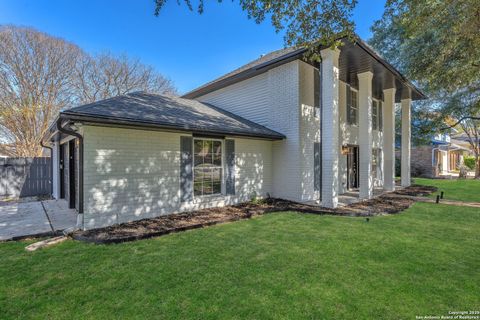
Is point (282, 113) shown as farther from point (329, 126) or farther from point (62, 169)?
point (62, 169)

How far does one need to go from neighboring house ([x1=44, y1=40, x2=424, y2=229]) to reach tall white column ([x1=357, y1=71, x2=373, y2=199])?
0.12 feet

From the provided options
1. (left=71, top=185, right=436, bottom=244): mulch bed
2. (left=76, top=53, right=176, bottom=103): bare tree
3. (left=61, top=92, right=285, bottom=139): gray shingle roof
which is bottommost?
(left=71, top=185, right=436, bottom=244): mulch bed

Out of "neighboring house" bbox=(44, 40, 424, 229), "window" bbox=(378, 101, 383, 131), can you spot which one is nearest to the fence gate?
"neighboring house" bbox=(44, 40, 424, 229)

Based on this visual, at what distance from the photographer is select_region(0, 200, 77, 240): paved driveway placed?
5.31m

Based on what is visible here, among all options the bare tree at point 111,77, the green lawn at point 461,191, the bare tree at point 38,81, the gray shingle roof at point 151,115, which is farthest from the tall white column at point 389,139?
the bare tree at point 38,81

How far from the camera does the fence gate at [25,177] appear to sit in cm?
1025

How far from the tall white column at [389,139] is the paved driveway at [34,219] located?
1257 cm

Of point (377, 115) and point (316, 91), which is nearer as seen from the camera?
point (316, 91)

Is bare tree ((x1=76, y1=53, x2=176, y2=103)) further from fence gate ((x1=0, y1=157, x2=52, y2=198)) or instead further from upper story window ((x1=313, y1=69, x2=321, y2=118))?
upper story window ((x1=313, y1=69, x2=321, y2=118))

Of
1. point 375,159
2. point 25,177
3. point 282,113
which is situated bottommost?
point 25,177

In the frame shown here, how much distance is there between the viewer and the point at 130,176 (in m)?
6.02

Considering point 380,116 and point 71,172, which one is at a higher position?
point 380,116

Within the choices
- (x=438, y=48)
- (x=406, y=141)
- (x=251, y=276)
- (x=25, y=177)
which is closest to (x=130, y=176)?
(x=251, y=276)

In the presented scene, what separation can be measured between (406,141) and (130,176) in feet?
46.7
